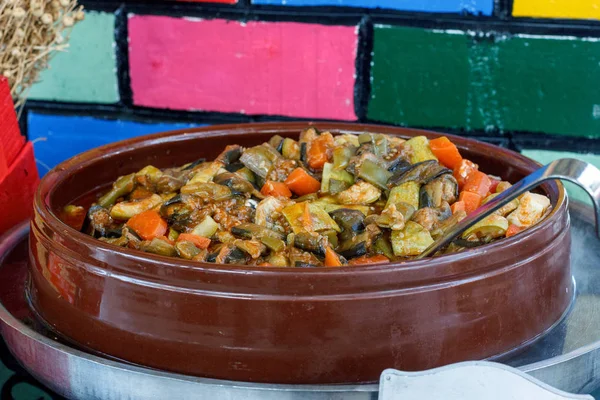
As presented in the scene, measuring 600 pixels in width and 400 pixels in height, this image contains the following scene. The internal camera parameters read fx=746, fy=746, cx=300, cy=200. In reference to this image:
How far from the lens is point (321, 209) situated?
1.05 metres

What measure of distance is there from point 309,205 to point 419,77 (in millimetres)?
991

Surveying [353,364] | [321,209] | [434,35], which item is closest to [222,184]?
[321,209]

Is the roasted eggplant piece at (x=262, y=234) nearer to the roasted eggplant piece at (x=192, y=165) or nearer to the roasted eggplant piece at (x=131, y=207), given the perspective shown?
the roasted eggplant piece at (x=131, y=207)

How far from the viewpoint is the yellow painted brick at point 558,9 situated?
178cm

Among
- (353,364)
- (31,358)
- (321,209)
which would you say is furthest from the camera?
(321,209)

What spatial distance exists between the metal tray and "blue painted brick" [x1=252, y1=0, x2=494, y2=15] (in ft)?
3.16

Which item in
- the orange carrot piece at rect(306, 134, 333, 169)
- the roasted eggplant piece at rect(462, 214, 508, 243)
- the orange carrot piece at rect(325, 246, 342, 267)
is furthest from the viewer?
the orange carrot piece at rect(306, 134, 333, 169)

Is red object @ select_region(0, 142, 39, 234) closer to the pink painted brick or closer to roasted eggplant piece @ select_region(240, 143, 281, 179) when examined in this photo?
roasted eggplant piece @ select_region(240, 143, 281, 179)

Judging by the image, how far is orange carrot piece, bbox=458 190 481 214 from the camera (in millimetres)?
1093

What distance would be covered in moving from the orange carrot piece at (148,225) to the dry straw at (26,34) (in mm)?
549

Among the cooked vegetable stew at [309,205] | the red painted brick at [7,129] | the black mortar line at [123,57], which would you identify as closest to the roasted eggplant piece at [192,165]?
the cooked vegetable stew at [309,205]

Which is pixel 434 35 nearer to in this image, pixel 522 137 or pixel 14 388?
pixel 522 137

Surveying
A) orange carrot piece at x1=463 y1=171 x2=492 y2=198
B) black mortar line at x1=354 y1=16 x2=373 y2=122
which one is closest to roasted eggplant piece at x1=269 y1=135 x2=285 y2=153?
orange carrot piece at x1=463 y1=171 x2=492 y2=198

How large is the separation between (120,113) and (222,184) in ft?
3.64
